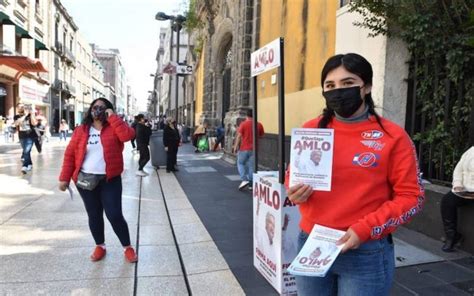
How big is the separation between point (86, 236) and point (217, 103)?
50.0ft

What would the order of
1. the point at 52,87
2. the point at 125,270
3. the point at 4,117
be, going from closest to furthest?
the point at 125,270 → the point at 4,117 → the point at 52,87

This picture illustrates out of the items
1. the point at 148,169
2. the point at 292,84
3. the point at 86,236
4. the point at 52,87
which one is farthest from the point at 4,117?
the point at 86,236

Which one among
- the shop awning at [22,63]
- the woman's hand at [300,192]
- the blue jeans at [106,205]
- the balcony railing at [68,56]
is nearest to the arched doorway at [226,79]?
the shop awning at [22,63]

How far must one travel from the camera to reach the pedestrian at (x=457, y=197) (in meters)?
4.29

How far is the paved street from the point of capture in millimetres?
3635

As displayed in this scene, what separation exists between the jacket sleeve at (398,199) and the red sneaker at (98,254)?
3.34 m

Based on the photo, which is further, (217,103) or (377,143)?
(217,103)

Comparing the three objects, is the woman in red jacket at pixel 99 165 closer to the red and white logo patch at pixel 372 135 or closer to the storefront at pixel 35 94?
the red and white logo patch at pixel 372 135

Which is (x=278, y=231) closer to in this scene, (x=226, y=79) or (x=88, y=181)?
(x=88, y=181)

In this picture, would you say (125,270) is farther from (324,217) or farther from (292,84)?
(292,84)

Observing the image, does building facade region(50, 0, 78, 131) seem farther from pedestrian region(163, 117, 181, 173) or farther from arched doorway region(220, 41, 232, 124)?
pedestrian region(163, 117, 181, 173)

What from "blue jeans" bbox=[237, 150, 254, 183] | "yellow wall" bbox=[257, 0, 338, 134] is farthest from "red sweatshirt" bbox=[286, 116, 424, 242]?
"blue jeans" bbox=[237, 150, 254, 183]

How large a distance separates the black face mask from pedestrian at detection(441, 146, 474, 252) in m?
3.10

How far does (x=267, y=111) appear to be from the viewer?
11859 millimetres
